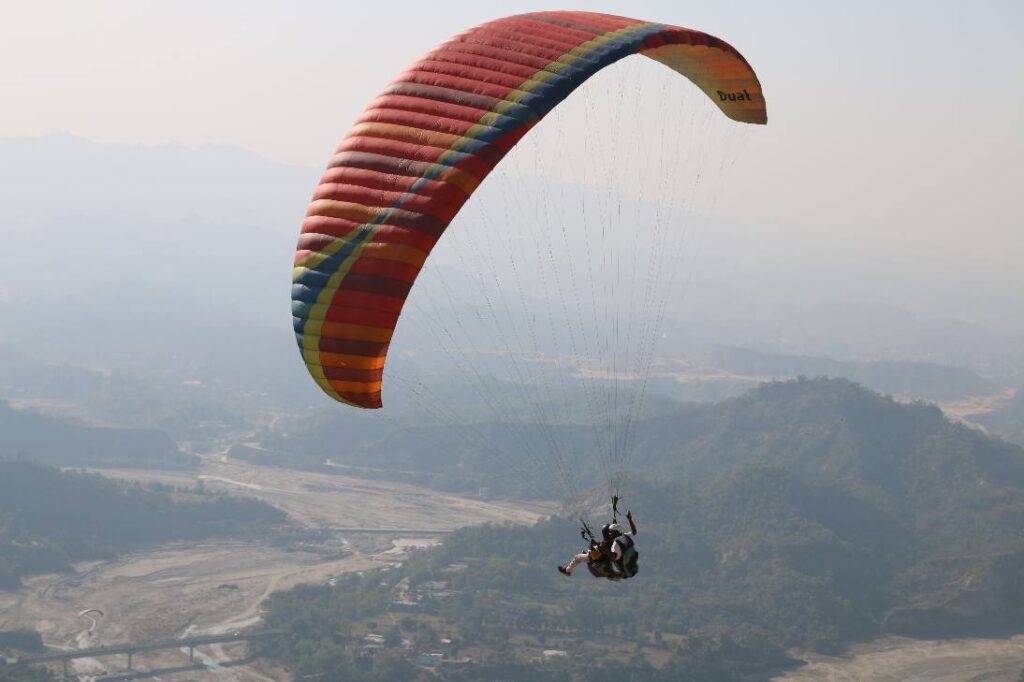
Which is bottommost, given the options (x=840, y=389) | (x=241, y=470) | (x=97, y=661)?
(x=97, y=661)

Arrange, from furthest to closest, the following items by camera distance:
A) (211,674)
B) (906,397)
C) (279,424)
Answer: (906,397), (279,424), (211,674)

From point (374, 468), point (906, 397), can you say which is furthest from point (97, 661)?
point (906, 397)

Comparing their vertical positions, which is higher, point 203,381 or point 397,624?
point 203,381

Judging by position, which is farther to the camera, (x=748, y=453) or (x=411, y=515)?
(x=748, y=453)

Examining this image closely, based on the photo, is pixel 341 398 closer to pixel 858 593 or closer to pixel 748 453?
pixel 858 593

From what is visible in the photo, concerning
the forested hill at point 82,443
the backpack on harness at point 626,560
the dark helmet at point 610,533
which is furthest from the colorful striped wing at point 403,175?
the forested hill at point 82,443

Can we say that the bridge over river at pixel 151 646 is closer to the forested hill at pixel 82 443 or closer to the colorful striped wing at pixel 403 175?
the colorful striped wing at pixel 403 175

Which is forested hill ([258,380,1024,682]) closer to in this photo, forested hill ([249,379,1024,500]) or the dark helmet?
forested hill ([249,379,1024,500])

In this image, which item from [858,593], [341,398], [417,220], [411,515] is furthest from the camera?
[411,515]
